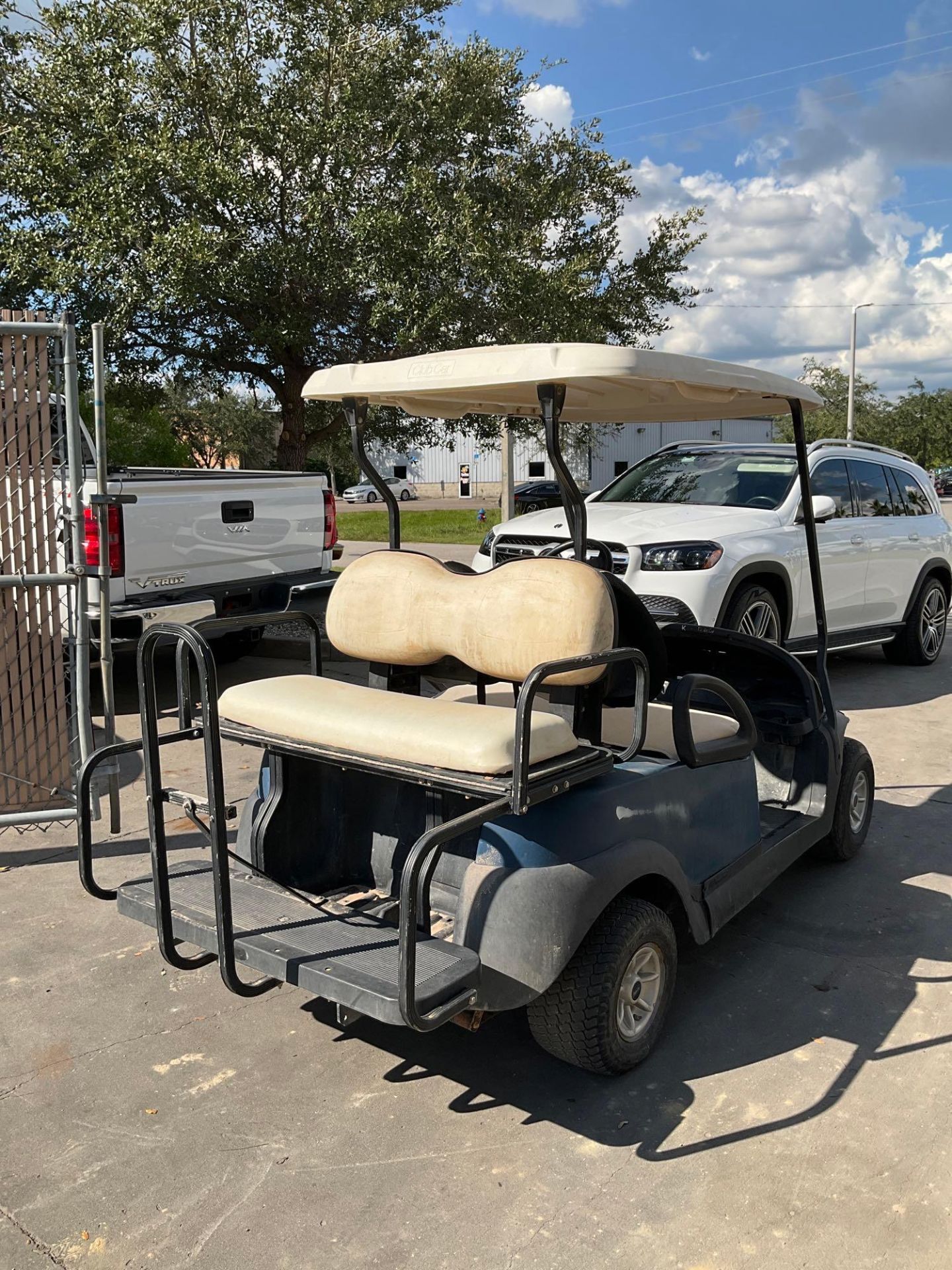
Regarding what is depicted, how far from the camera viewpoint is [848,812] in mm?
4574

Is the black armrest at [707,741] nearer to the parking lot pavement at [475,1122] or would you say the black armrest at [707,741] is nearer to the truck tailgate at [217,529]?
the parking lot pavement at [475,1122]

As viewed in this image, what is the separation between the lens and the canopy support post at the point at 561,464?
3070 millimetres

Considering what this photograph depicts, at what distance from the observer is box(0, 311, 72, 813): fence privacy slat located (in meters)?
4.75

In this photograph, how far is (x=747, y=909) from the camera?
424cm

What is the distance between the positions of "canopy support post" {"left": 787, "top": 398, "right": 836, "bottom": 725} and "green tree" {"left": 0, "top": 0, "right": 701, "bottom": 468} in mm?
7723

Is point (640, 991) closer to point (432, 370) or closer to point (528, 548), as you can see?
point (432, 370)

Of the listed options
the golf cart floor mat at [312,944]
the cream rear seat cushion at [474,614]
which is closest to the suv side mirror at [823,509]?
the cream rear seat cushion at [474,614]

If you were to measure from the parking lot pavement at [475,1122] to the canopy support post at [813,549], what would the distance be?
91 cm

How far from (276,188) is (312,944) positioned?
11340 millimetres

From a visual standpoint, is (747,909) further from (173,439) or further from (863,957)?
(173,439)

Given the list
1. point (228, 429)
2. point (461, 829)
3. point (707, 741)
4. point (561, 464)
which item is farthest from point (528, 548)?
point (228, 429)

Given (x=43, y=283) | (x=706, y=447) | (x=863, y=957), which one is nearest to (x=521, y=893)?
(x=863, y=957)

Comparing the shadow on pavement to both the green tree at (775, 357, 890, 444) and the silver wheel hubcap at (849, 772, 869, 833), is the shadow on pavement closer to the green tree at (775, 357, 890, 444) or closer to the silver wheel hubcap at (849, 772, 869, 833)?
the silver wheel hubcap at (849, 772, 869, 833)

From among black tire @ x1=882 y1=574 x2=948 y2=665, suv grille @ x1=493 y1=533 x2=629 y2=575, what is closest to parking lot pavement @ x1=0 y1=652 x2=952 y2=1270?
suv grille @ x1=493 y1=533 x2=629 y2=575
